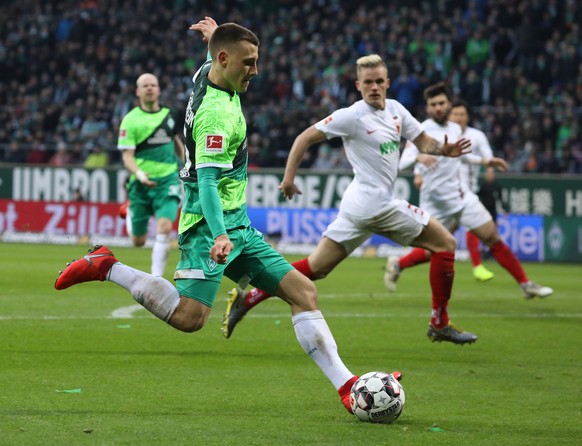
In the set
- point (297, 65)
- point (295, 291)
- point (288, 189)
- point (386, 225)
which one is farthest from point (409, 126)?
point (297, 65)

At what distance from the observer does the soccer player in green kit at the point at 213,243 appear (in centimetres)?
614

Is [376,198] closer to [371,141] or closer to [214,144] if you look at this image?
[371,141]

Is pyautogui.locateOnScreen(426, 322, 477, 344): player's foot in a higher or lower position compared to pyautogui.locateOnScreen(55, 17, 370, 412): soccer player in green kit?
lower

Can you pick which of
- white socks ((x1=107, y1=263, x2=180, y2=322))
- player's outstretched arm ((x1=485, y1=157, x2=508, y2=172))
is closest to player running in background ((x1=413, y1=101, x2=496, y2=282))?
player's outstretched arm ((x1=485, y1=157, x2=508, y2=172))

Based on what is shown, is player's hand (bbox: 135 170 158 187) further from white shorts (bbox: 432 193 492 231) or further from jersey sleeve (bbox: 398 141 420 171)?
white shorts (bbox: 432 193 492 231)

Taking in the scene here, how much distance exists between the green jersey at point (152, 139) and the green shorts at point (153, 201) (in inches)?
5.7

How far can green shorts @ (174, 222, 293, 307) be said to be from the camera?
251 inches

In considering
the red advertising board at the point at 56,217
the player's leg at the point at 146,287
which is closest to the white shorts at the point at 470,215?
the player's leg at the point at 146,287

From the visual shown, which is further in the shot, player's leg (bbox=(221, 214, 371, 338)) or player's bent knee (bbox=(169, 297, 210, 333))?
player's leg (bbox=(221, 214, 371, 338))

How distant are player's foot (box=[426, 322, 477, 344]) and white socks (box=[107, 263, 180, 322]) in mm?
3373

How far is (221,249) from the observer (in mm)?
5754

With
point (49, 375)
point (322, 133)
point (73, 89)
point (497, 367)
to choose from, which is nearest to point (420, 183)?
point (322, 133)

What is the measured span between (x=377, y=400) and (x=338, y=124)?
3.72 meters

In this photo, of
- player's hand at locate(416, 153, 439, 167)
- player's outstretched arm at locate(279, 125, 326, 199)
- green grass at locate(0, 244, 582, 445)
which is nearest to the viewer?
green grass at locate(0, 244, 582, 445)
